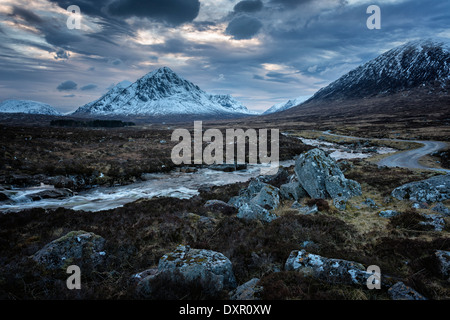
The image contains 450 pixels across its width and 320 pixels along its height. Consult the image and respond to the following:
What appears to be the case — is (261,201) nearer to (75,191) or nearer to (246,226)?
(246,226)

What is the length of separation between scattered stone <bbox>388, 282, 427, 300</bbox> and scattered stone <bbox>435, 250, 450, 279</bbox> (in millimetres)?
2208

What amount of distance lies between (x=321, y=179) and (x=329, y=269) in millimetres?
10326

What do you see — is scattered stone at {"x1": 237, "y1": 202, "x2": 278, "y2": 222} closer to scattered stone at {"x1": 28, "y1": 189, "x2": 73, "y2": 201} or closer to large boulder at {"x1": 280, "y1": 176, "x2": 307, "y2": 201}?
Result: large boulder at {"x1": 280, "y1": 176, "x2": 307, "y2": 201}

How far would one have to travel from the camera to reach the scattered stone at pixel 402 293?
4152 millimetres

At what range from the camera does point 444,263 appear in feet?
18.3

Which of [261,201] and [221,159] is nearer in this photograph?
[261,201]

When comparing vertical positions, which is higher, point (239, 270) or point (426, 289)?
point (426, 289)

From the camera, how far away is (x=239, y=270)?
6.11m

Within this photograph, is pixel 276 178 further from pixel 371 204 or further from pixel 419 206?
pixel 419 206

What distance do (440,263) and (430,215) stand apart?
16.7 ft

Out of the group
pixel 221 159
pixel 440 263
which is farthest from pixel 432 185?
pixel 221 159
